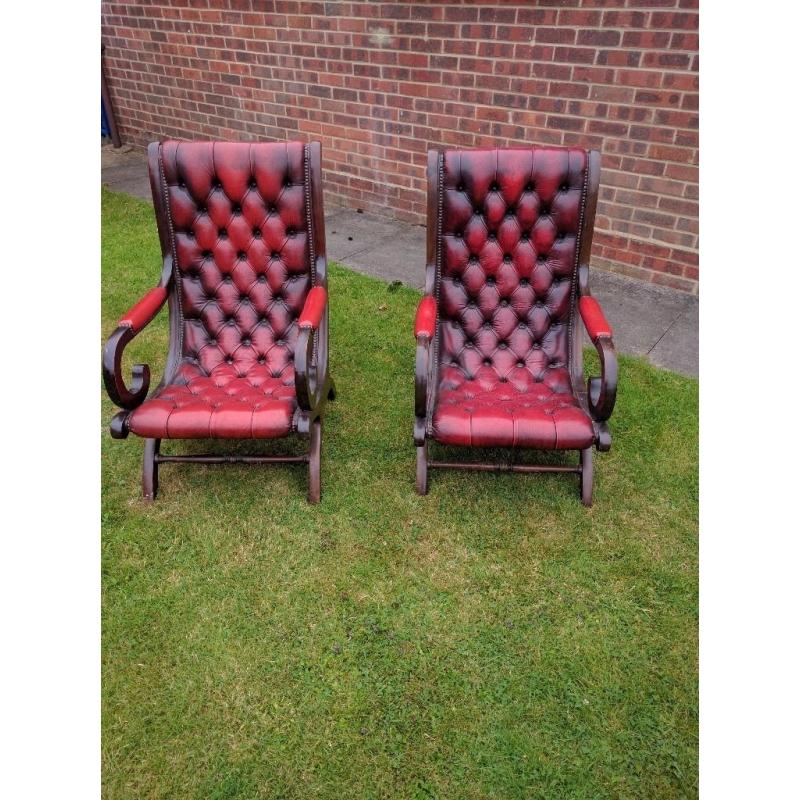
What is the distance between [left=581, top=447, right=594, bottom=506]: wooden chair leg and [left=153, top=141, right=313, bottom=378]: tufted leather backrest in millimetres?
1365

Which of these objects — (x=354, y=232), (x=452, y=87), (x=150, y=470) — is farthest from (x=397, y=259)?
(x=150, y=470)

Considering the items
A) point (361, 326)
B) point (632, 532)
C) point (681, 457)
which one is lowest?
point (632, 532)

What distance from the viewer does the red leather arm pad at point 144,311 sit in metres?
2.58

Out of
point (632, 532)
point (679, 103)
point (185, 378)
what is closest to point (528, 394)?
point (632, 532)

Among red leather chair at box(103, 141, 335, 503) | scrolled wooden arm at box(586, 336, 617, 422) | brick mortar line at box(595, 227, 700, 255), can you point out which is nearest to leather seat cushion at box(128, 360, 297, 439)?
red leather chair at box(103, 141, 335, 503)

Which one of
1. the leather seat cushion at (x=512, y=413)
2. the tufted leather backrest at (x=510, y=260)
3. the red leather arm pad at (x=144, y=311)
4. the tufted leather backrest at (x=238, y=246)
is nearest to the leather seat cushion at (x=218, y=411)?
the tufted leather backrest at (x=238, y=246)

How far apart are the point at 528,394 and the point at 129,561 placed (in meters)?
1.80

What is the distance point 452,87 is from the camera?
15.2ft

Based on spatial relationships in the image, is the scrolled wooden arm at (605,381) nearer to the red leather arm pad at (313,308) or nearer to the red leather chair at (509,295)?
the red leather chair at (509,295)

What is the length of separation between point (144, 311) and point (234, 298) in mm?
459

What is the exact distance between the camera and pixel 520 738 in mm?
1953

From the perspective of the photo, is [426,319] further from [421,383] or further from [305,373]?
[305,373]

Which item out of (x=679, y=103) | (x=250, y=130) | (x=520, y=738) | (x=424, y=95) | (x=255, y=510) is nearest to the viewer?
(x=520, y=738)

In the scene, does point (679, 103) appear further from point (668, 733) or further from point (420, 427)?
point (668, 733)
